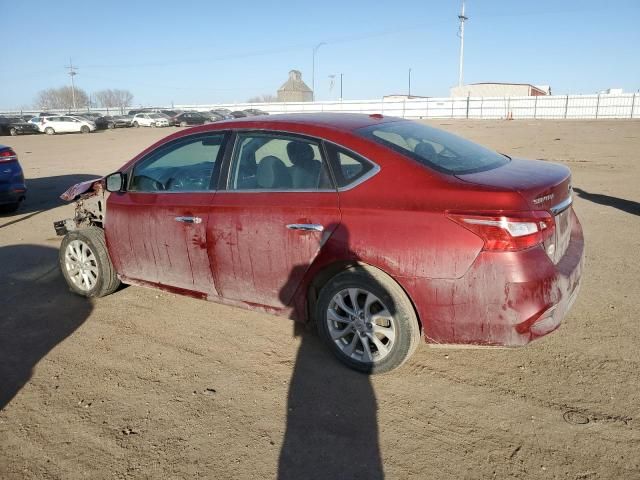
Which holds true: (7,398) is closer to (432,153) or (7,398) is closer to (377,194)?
(377,194)

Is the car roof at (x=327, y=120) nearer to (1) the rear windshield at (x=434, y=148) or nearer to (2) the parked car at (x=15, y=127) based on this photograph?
(1) the rear windshield at (x=434, y=148)

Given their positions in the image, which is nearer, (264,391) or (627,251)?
(264,391)

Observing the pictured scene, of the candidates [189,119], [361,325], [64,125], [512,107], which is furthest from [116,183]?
[512,107]

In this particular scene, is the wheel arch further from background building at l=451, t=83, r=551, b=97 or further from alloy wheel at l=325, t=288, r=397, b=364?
background building at l=451, t=83, r=551, b=97

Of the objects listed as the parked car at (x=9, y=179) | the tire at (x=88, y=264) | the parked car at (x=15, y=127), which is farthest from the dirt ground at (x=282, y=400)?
the parked car at (x=15, y=127)

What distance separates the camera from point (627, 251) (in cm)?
573

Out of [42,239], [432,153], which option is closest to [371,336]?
[432,153]

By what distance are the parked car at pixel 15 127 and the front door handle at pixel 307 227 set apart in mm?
42088

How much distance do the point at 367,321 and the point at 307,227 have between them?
2.36ft

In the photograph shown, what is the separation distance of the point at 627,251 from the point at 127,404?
546 cm

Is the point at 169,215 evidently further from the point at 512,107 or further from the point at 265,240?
the point at 512,107

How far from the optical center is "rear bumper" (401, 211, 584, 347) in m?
2.75

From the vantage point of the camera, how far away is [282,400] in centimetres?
310

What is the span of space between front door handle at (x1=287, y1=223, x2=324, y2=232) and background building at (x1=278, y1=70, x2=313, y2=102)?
88.7 m
